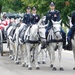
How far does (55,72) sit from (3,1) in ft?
84.2

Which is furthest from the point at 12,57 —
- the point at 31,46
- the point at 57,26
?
the point at 57,26

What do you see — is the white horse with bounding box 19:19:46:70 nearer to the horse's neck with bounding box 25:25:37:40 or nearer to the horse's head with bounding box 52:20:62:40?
the horse's neck with bounding box 25:25:37:40

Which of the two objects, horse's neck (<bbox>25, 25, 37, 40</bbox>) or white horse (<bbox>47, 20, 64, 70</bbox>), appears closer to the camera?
white horse (<bbox>47, 20, 64, 70</bbox>)

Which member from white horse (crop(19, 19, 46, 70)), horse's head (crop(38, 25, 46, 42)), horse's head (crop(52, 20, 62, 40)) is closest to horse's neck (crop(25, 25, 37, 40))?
white horse (crop(19, 19, 46, 70))

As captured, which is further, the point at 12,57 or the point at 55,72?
the point at 12,57

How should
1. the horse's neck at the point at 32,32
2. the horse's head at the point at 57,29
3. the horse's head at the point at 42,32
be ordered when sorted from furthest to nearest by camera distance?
1. the horse's neck at the point at 32,32
2. the horse's head at the point at 42,32
3. the horse's head at the point at 57,29

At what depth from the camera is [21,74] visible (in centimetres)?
1540

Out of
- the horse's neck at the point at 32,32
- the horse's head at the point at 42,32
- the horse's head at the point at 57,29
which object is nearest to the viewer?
the horse's head at the point at 57,29

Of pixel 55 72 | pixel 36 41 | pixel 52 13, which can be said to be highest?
pixel 52 13

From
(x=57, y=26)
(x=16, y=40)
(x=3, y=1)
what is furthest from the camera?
(x=3, y=1)

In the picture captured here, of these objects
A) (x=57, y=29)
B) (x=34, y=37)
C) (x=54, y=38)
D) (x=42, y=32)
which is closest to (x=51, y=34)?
(x=54, y=38)

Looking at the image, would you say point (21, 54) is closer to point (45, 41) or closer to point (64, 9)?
point (45, 41)

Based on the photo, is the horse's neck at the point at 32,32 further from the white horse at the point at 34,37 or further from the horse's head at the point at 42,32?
the horse's head at the point at 42,32

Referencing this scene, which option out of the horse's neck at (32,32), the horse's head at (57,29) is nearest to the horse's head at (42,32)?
the horse's neck at (32,32)
